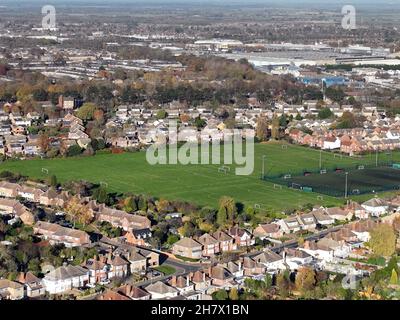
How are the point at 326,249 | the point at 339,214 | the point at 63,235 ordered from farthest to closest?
the point at 339,214 < the point at 63,235 < the point at 326,249

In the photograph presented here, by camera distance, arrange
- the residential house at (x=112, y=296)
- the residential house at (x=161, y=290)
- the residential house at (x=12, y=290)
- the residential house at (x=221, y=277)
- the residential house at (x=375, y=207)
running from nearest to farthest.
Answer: the residential house at (x=112, y=296)
the residential house at (x=161, y=290)
the residential house at (x=12, y=290)
the residential house at (x=221, y=277)
the residential house at (x=375, y=207)

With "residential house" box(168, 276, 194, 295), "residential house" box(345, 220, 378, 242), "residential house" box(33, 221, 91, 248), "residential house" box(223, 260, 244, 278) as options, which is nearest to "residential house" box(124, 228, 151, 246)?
"residential house" box(33, 221, 91, 248)

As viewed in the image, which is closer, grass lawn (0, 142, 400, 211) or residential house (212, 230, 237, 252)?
residential house (212, 230, 237, 252)

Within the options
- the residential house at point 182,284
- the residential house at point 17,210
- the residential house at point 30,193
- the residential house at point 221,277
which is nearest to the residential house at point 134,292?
the residential house at point 182,284

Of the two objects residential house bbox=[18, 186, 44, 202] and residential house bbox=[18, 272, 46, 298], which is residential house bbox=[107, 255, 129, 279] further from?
residential house bbox=[18, 186, 44, 202]

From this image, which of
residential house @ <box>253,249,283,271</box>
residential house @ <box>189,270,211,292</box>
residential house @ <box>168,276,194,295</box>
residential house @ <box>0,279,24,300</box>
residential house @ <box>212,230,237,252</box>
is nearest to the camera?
residential house @ <box>0,279,24,300</box>

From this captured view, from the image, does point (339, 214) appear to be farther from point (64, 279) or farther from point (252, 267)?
point (64, 279)

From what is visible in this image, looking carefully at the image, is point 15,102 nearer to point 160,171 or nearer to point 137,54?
point 160,171

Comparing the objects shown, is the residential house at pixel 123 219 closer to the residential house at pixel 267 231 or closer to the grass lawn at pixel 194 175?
the residential house at pixel 267 231

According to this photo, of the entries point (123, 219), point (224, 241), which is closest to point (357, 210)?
point (224, 241)
